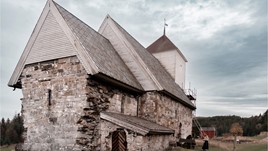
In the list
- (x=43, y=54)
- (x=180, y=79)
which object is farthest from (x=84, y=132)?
(x=180, y=79)

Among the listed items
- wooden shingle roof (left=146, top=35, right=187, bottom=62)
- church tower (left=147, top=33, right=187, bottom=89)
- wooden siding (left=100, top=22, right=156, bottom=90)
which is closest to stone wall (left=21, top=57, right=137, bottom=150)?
wooden siding (left=100, top=22, right=156, bottom=90)

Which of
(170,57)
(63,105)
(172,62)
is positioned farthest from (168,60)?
(63,105)

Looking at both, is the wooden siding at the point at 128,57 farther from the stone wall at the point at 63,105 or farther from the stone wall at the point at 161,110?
the stone wall at the point at 63,105

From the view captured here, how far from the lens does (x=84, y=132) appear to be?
10.3 meters

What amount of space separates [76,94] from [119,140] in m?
2.47

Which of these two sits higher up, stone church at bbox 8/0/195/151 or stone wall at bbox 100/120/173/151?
stone church at bbox 8/0/195/151

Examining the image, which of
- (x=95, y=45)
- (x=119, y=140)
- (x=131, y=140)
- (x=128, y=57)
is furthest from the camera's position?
(x=128, y=57)

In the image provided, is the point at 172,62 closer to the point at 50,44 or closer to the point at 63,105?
the point at 50,44

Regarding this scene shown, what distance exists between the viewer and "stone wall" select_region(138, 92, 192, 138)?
14.0 m

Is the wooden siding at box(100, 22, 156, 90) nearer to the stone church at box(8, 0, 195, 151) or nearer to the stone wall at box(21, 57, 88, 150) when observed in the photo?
the stone church at box(8, 0, 195, 151)

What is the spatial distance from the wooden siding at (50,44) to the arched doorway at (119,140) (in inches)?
143

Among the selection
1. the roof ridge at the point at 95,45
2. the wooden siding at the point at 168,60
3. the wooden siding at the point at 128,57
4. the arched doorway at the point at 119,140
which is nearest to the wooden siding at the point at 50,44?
the roof ridge at the point at 95,45

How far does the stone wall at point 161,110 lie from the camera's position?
1404cm

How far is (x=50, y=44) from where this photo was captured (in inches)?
460
